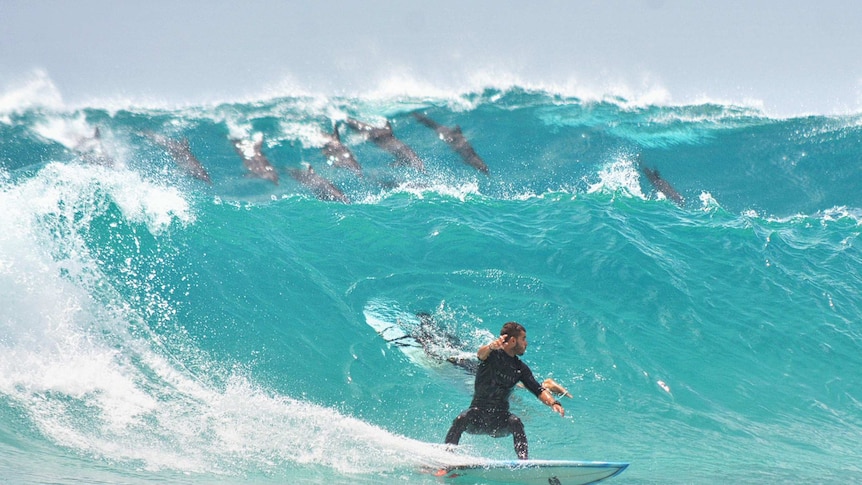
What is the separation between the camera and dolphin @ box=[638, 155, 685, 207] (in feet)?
50.1

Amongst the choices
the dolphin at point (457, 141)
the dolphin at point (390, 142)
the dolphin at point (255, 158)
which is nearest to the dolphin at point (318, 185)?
the dolphin at point (255, 158)

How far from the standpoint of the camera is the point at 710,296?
1064 cm

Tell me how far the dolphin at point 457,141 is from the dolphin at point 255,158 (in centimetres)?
478

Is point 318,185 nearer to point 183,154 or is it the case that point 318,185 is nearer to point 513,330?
point 183,154

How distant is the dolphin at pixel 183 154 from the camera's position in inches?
712

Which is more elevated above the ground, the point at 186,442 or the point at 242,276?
the point at 242,276

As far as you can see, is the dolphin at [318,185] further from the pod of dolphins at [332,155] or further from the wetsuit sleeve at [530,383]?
the wetsuit sleeve at [530,383]

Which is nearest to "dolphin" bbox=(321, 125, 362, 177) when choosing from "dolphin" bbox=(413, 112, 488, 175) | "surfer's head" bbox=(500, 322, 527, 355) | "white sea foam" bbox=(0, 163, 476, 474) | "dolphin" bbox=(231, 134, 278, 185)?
"dolphin" bbox=(231, 134, 278, 185)

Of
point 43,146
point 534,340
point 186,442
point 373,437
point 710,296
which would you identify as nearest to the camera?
point 186,442

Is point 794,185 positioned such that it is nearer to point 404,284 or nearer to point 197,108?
point 404,284

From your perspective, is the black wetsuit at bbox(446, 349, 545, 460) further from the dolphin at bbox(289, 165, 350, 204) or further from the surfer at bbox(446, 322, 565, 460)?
the dolphin at bbox(289, 165, 350, 204)

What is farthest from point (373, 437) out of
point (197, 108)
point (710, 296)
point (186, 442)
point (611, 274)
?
point (197, 108)

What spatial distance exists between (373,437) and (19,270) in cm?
483

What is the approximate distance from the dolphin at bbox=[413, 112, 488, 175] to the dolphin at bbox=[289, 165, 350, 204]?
12.7 ft
